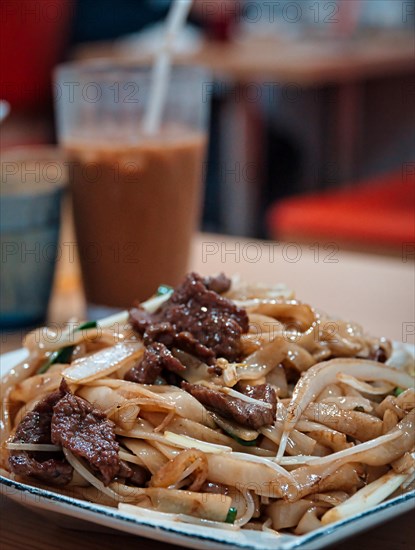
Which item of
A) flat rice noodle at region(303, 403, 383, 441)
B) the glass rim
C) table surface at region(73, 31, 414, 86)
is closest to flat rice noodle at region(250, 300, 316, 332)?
flat rice noodle at region(303, 403, 383, 441)

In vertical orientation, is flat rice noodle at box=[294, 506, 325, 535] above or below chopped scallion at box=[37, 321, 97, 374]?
below

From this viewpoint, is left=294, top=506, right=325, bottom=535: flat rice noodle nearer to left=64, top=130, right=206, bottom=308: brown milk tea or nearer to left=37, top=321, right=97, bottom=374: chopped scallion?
left=37, top=321, right=97, bottom=374: chopped scallion

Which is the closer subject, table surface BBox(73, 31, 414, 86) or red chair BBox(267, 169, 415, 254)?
red chair BBox(267, 169, 415, 254)

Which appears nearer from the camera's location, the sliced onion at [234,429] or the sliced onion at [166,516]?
the sliced onion at [166,516]

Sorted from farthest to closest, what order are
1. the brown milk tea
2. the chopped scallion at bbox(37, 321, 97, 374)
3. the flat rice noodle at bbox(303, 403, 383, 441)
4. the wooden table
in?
the wooden table < the brown milk tea < the chopped scallion at bbox(37, 321, 97, 374) < the flat rice noodle at bbox(303, 403, 383, 441)

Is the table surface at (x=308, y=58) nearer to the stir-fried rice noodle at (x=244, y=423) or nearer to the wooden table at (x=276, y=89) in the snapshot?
the wooden table at (x=276, y=89)

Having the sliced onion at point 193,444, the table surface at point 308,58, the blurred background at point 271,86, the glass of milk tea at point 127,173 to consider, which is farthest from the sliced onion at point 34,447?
the table surface at point 308,58
